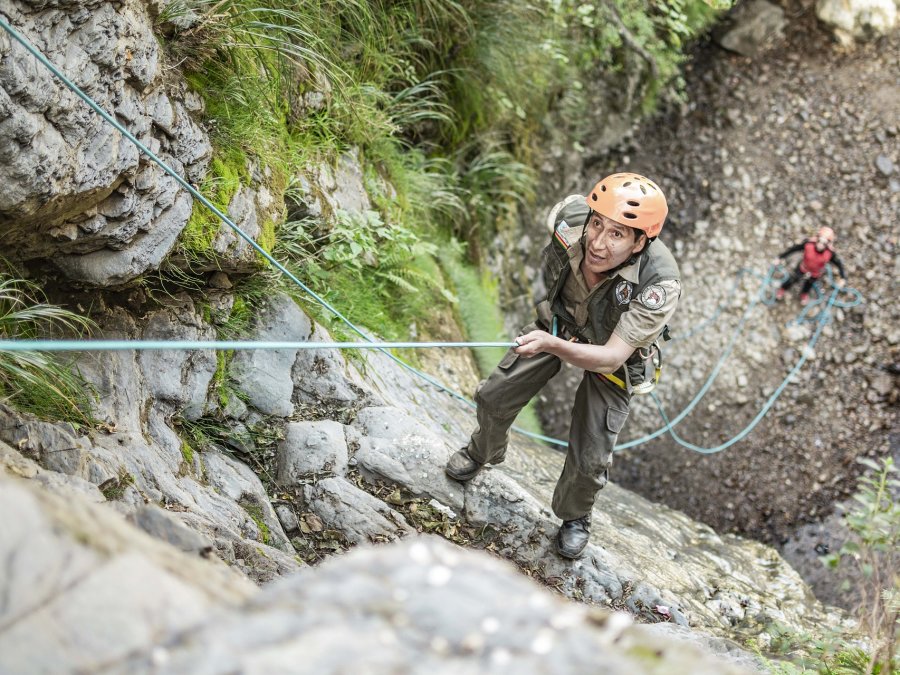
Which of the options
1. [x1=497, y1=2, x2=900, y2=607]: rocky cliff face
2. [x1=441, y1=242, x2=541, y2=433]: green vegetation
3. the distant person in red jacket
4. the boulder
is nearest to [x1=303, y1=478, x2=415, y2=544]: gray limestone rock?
[x1=441, y1=242, x2=541, y2=433]: green vegetation

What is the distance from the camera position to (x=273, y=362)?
4504 millimetres

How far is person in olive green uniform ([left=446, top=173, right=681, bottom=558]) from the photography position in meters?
3.60

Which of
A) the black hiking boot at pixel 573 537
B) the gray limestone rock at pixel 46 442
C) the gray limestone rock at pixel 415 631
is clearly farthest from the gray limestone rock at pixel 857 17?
the gray limestone rock at pixel 415 631

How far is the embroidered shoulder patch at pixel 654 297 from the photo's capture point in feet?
11.7

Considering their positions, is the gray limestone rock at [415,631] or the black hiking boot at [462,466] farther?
the black hiking boot at [462,466]

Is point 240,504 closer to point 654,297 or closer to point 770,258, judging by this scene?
point 654,297

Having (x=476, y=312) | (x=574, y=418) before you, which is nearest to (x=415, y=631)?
(x=574, y=418)

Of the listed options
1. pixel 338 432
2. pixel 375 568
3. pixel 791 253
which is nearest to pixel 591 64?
pixel 791 253

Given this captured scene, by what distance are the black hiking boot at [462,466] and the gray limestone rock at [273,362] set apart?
1.01 m

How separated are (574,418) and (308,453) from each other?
60.4 inches

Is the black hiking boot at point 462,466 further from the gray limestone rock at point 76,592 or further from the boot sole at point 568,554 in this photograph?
the gray limestone rock at point 76,592

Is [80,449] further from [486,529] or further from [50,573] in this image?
[486,529]

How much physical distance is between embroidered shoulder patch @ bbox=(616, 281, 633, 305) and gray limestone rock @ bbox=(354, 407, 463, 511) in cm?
157

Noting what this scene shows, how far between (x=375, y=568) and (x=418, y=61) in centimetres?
573
